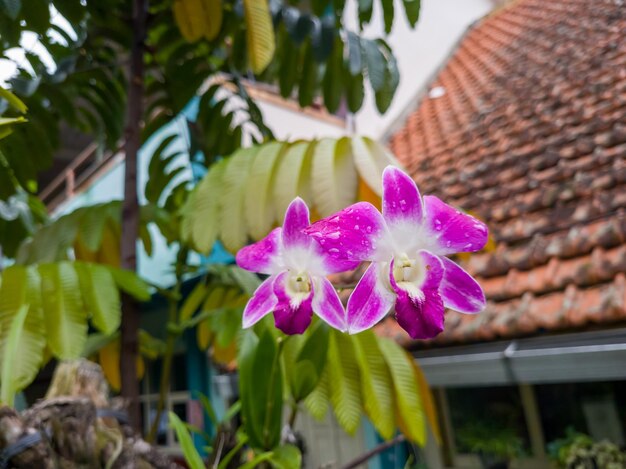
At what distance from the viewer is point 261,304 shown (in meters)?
0.43

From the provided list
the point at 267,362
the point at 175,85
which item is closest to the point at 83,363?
the point at 267,362

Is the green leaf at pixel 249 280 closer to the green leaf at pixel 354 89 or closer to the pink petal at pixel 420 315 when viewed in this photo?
the pink petal at pixel 420 315

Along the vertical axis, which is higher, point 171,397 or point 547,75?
point 547,75

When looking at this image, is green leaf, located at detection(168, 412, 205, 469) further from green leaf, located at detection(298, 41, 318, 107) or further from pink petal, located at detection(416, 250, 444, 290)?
green leaf, located at detection(298, 41, 318, 107)

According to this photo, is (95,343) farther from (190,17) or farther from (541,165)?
(541,165)

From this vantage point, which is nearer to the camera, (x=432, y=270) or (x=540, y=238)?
(x=432, y=270)

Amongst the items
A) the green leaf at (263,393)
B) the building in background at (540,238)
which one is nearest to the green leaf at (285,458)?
the green leaf at (263,393)

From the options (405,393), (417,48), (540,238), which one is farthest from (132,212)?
(417,48)

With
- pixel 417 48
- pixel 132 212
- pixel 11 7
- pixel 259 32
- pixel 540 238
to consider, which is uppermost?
pixel 417 48

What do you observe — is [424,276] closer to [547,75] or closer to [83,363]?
[83,363]

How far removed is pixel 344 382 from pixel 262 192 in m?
0.33

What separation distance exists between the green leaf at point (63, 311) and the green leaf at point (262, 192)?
1.01ft

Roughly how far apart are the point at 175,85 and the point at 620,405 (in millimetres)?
2324

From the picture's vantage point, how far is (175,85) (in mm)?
1672
